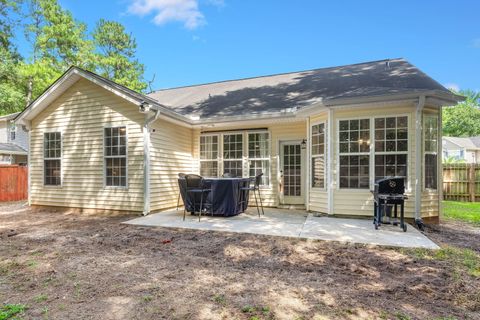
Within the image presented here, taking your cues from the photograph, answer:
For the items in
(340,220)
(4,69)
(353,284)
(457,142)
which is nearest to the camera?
(353,284)

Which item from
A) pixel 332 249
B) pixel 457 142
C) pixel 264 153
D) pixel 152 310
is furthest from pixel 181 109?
pixel 457 142

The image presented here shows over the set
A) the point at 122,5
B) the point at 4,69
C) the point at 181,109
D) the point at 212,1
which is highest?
the point at 122,5

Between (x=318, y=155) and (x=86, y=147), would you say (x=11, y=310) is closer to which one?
(x=86, y=147)

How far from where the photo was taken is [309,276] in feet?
11.1

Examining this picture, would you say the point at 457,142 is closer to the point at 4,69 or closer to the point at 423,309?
the point at 423,309

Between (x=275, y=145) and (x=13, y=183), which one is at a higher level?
(x=275, y=145)

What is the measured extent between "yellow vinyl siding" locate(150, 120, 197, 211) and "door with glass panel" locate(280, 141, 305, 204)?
3.09 meters

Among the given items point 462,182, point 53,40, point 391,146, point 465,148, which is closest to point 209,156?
point 391,146

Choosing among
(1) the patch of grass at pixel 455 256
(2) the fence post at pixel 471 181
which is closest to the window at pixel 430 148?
(1) the patch of grass at pixel 455 256

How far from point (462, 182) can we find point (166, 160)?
37.8ft

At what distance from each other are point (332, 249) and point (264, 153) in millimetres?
4641

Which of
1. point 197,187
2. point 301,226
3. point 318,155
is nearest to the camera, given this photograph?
point 301,226

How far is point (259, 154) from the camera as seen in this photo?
28.6 feet

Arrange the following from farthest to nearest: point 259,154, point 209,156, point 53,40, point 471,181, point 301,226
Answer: point 53,40, point 471,181, point 209,156, point 259,154, point 301,226
